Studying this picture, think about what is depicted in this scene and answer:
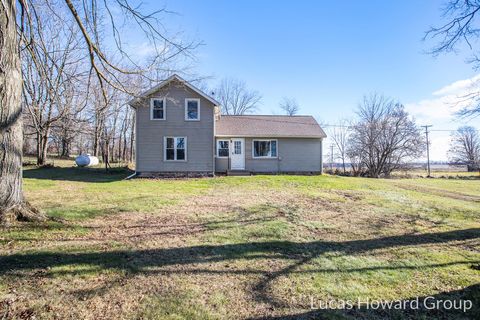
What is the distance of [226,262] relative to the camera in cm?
443

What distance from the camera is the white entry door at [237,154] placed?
1854cm

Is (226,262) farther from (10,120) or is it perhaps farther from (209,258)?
(10,120)

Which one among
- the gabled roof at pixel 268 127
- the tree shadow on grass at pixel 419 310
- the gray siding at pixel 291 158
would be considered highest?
the gabled roof at pixel 268 127

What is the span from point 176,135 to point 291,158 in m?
7.63

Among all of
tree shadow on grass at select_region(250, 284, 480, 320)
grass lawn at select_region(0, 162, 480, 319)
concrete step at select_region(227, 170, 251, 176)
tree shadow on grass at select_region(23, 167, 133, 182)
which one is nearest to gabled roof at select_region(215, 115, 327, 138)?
concrete step at select_region(227, 170, 251, 176)

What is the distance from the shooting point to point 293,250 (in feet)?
16.7

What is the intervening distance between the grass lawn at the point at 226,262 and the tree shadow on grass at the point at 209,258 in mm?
19

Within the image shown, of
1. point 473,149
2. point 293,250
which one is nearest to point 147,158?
point 293,250

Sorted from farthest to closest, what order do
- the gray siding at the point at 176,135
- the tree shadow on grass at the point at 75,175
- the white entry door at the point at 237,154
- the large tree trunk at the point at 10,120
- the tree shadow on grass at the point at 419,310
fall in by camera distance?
the white entry door at the point at 237,154
the gray siding at the point at 176,135
the tree shadow on grass at the point at 75,175
the large tree trunk at the point at 10,120
the tree shadow on grass at the point at 419,310

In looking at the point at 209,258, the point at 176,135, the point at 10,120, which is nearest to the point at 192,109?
Result: the point at 176,135

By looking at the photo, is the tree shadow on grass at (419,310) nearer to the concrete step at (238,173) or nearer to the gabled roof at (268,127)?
the concrete step at (238,173)

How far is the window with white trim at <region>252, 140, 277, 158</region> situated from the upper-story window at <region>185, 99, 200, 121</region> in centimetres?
435

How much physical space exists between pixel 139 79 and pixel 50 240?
4.44 m

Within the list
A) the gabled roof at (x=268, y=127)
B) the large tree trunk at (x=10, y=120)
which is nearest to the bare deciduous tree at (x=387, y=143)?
the gabled roof at (x=268, y=127)
